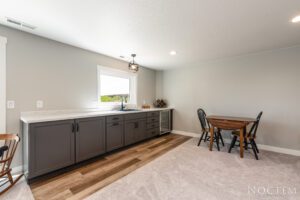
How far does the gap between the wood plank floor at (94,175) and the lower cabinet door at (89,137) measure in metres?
0.19

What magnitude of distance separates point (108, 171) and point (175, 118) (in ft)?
10.0

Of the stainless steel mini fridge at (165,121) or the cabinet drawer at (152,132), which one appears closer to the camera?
the cabinet drawer at (152,132)

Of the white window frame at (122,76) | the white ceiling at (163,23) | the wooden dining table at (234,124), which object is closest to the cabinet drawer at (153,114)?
the white window frame at (122,76)

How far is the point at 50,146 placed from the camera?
2.18 m

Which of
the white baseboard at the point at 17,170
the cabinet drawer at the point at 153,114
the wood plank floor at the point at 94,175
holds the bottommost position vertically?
the wood plank floor at the point at 94,175

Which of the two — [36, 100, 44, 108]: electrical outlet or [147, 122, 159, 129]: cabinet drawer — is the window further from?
[36, 100, 44, 108]: electrical outlet

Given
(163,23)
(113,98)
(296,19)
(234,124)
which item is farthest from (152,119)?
(296,19)

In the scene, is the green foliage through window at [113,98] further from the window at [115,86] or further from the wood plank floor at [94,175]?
the wood plank floor at [94,175]

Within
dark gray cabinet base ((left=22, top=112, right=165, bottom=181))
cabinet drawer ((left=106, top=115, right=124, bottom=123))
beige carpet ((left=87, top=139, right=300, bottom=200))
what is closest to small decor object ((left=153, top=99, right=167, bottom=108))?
dark gray cabinet base ((left=22, top=112, right=165, bottom=181))

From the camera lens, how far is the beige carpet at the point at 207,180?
1.76 m

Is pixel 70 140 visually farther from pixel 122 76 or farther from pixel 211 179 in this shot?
pixel 122 76

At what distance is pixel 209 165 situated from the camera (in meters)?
2.55

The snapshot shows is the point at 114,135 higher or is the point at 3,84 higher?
the point at 3,84

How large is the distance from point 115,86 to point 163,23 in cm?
239
